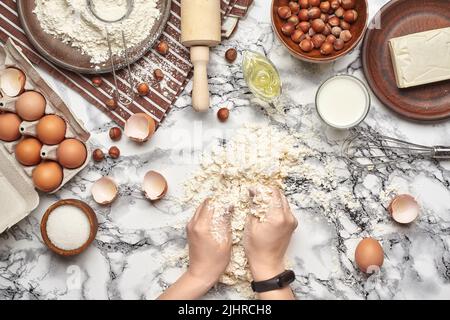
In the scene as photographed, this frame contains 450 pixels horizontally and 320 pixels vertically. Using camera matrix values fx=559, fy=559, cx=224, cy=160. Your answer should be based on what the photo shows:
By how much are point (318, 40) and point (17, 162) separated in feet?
2.85

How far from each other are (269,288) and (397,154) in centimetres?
52

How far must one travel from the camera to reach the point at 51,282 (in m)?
1.58

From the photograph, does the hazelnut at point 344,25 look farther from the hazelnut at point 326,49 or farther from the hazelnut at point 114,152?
the hazelnut at point 114,152

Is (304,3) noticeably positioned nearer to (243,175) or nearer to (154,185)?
(243,175)

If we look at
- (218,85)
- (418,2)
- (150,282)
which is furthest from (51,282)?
(418,2)

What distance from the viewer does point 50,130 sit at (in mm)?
1438

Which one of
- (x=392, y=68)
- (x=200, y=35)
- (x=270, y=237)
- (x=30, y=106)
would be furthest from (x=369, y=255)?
(x=30, y=106)

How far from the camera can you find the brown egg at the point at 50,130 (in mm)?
1438

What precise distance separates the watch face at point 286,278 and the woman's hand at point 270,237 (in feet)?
0.06

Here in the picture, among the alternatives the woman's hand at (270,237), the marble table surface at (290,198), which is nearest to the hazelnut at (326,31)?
the marble table surface at (290,198)

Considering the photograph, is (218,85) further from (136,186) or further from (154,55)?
(136,186)

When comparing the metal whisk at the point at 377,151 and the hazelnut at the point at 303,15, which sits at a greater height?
the hazelnut at the point at 303,15

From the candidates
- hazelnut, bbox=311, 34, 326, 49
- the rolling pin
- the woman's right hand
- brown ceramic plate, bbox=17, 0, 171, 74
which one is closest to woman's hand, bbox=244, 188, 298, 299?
the woman's right hand

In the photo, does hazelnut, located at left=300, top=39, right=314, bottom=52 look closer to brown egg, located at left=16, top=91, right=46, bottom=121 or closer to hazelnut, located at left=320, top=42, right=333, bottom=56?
hazelnut, located at left=320, top=42, right=333, bottom=56
